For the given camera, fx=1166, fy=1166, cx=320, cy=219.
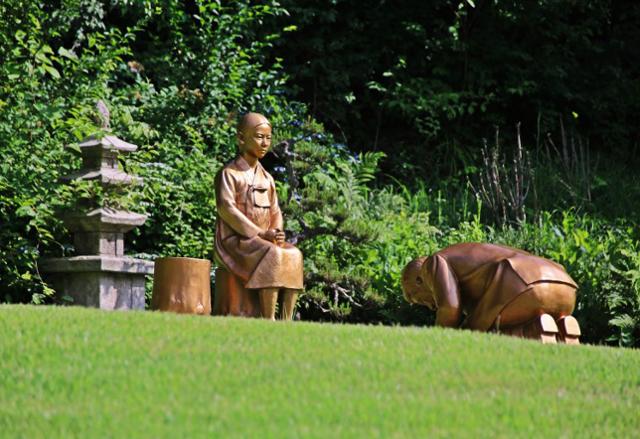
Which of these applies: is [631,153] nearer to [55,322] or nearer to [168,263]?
[168,263]

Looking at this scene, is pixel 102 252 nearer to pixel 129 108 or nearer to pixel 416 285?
pixel 129 108

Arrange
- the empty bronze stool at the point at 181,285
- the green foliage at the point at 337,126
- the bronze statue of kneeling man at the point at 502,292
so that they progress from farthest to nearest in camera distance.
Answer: the green foliage at the point at 337,126 < the empty bronze stool at the point at 181,285 < the bronze statue of kneeling man at the point at 502,292

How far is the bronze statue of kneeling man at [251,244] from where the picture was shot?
975 cm

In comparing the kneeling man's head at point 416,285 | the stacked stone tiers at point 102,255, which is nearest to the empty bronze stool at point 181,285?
the kneeling man's head at point 416,285

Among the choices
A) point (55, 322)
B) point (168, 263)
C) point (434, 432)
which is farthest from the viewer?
point (168, 263)

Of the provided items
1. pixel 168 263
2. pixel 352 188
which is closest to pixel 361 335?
pixel 168 263

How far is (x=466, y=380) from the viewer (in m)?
7.43

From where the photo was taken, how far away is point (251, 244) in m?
9.81

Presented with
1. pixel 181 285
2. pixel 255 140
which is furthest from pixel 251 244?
pixel 255 140

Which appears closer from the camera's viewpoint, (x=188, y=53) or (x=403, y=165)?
(x=188, y=53)

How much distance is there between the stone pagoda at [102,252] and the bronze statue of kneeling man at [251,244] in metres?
2.04

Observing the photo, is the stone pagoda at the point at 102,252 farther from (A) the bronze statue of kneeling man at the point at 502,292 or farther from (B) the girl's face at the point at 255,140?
(A) the bronze statue of kneeling man at the point at 502,292

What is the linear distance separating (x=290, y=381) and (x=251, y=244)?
9.18 feet

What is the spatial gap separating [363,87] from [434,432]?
12.4 metres
